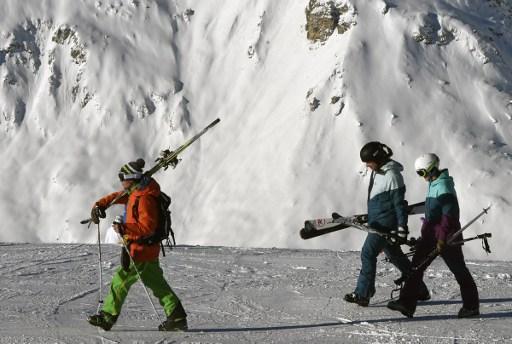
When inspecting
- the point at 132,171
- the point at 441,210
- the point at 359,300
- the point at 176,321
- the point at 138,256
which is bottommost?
the point at 176,321

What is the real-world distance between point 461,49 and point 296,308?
47.9 m

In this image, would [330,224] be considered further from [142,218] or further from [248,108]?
[248,108]

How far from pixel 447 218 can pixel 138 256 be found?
124 inches

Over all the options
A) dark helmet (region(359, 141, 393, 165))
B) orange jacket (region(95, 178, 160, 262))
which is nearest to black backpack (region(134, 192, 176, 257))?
orange jacket (region(95, 178, 160, 262))

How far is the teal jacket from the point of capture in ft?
22.0

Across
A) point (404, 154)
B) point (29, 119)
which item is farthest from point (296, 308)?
point (29, 119)

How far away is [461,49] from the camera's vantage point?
5138 cm

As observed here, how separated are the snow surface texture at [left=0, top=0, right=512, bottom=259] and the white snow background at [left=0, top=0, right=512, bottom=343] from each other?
13 cm

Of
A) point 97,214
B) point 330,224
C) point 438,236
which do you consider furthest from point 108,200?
point 438,236

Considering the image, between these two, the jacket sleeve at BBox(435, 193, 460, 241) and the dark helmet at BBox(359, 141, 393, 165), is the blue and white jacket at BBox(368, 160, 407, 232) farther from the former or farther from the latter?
the jacket sleeve at BBox(435, 193, 460, 241)

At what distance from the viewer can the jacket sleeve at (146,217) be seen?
6082 millimetres

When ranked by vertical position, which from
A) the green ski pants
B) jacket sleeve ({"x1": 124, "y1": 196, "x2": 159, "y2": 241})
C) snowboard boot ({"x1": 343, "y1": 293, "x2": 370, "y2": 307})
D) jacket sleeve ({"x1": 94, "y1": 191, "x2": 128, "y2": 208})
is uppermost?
jacket sleeve ({"x1": 94, "y1": 191, "x2": 128, "y2": 208})

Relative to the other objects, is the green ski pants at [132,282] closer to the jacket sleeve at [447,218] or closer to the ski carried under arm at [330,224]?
the ski carried under arm at [330,224]

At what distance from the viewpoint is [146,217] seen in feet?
19.9
